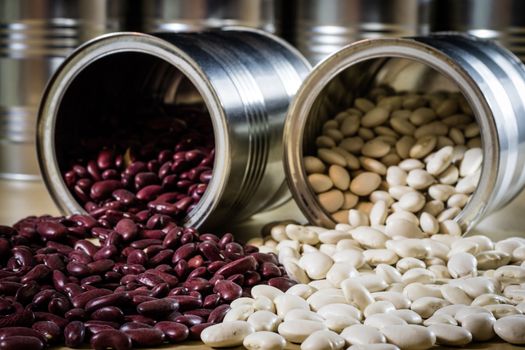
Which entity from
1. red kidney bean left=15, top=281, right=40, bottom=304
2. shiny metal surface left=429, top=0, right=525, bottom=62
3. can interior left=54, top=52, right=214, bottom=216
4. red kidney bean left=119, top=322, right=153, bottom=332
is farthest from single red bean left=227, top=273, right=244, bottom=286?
shiny metal surface left=429, top=0, right=525, bottom=62

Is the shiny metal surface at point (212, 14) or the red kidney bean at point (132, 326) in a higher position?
the shiny metal surface at point (212, 14)

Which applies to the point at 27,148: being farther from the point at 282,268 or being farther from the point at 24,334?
the point at 24,334

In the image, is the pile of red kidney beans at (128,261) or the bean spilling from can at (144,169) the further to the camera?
the bean spilling from can at (144,169)

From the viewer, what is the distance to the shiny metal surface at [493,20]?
8.10ft

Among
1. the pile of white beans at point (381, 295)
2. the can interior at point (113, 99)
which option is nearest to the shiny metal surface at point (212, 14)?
the can interior at point (113, 99)

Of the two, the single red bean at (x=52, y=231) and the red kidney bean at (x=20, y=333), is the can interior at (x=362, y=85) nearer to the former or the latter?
the single red bean at (x=52, y=231)

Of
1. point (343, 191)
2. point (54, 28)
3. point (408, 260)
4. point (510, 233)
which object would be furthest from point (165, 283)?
point (54, 28)

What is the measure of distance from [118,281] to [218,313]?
0.21 meters

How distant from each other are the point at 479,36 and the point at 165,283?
125cm

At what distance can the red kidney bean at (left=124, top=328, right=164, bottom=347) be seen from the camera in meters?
1.46

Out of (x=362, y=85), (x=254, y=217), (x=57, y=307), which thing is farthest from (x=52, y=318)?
(x=362, y=85)

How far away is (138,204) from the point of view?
80.7 inches

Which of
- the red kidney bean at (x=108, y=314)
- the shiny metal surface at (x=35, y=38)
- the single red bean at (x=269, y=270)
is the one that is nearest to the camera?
the red kidney bean at (x=108, y=314)

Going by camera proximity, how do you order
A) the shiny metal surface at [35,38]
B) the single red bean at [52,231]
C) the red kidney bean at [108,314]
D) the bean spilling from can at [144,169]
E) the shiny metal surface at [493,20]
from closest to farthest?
1. the red kidney bean at [108,314]
2. the single red bean at [52,231]
3. the bean spilling from can at [144,169]
4. the shiny metal surface at [493,20]
5. the shiny metal surface at [35,38]
